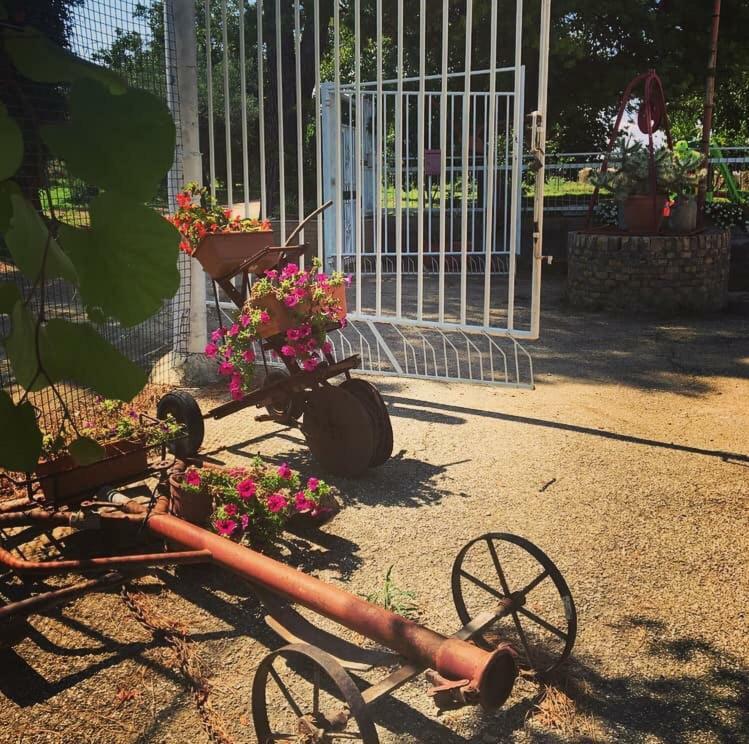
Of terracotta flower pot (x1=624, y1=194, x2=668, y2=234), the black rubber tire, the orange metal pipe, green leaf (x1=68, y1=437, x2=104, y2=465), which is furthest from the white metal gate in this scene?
green leaf (x1=68, y1=437, x2=104, y2=465)

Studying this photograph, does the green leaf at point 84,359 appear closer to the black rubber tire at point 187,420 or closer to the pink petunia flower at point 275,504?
the pink petunia flower at point 275,504

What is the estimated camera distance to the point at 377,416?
385cm

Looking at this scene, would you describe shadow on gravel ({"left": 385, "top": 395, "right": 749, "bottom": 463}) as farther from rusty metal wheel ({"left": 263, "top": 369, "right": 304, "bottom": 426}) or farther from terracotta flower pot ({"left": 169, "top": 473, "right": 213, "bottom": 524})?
terracotta flower pot ({"left": 169, "top": 473, "right": 213, "bottom": 524})

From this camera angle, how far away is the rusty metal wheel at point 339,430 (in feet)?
12.5

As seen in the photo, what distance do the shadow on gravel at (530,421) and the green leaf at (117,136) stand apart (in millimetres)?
4307

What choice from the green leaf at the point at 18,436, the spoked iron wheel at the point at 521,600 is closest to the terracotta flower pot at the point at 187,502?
the spoked iron wheel at the point at 521,600

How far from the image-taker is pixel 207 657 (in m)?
2.59

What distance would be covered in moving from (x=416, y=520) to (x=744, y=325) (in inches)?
214

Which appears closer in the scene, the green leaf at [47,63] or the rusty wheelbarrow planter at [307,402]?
the green leaf at [47,63]

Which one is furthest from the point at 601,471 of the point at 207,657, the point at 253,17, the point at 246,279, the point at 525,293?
the point at 253,17

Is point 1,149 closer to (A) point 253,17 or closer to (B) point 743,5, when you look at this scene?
(B) point 743,5

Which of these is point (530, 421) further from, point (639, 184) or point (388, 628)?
point (639, 184)

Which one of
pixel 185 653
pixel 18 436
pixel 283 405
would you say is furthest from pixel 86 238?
pixel 283 405

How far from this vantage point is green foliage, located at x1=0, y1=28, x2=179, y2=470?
18.1 inches
